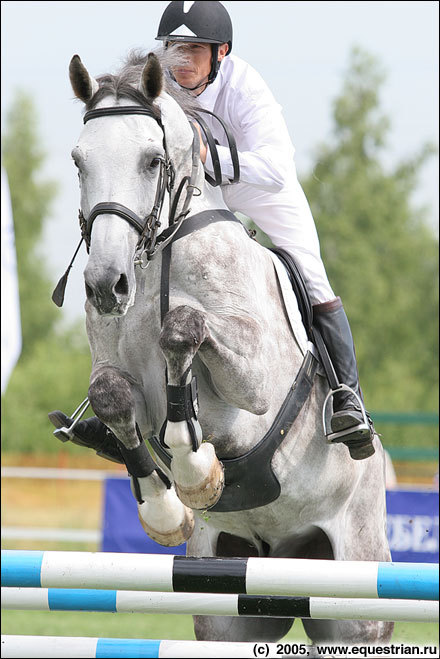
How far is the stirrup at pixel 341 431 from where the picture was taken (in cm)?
358

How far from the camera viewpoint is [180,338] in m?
2.97

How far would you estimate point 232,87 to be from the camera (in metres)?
3.66

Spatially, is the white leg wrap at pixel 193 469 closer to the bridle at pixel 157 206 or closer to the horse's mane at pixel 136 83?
the bridle at pixel 157 206

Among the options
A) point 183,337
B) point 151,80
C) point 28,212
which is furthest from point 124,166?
point 28,212

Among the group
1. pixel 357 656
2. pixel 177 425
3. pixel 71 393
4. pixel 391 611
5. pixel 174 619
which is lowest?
pixel 71 393

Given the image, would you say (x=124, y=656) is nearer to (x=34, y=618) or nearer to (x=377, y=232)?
(x=34, y=618)

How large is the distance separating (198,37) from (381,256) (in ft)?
55.5

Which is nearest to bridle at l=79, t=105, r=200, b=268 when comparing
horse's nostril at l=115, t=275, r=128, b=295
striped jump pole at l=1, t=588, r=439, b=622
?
horse's nostril at l=115, t=275, r=128, b=295

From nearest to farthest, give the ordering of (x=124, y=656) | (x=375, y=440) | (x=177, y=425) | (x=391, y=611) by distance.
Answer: (x=391, y=611)
(x=177, y=425)
(x=124, y=656)
(x=375, y=440)

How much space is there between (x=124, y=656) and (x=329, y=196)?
17.5m

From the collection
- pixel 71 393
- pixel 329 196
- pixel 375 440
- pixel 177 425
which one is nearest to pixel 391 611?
pixel 177 425

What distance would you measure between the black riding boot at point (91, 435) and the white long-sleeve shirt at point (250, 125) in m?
1.11

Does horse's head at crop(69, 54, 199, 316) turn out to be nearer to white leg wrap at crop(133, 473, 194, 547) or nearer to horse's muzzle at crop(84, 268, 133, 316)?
horse's muzzle at crop(84, 268, 133, 316)

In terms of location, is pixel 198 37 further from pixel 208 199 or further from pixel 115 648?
pixel 115 648
